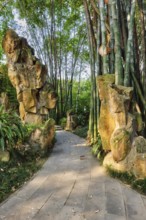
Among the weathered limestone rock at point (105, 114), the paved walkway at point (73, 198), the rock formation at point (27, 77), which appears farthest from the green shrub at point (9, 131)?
the rock formation at point (27, 77)

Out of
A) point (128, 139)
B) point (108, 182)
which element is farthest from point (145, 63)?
point (108, 182)

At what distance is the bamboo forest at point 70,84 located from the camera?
3289mm

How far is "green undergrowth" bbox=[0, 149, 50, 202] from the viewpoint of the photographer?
9.40 ft

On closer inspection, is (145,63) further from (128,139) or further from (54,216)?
(54,216)

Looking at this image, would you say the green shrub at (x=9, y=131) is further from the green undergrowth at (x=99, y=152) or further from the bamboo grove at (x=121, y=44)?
the bamboo grove at (x=121, y=44)

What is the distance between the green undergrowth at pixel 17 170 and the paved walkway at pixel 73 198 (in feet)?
0.34

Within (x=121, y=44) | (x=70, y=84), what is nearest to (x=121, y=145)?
(x=121, y=44)

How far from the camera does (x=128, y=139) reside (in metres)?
3.21

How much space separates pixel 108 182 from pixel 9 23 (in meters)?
9.02

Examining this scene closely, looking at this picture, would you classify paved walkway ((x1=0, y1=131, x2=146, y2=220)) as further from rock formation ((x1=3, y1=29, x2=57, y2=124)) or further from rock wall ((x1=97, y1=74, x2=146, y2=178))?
rock formation ((x1=3, y1=29, x2=57, y2=124))

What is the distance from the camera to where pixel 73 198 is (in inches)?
102

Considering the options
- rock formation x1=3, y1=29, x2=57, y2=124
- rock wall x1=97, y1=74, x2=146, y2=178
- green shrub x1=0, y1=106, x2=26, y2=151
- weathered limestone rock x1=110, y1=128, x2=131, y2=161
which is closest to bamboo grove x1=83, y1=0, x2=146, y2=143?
rock wall x1=97, y1=74, x2=146, y2=178

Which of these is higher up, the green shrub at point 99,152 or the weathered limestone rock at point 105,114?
the weathered limestone rock at point 105,114

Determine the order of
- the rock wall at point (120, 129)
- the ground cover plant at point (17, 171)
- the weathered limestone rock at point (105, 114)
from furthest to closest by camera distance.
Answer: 1. the weathered limestone rock at point (105, 114)
2. the rock wall at point (120, 129)
3. the ground cover plant at point (17, 171)
